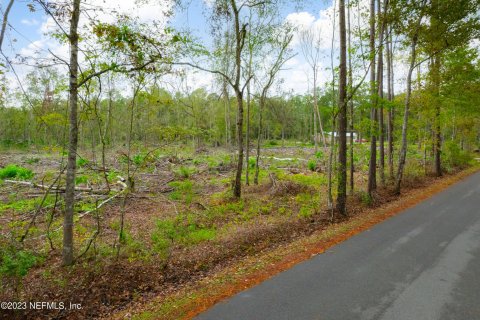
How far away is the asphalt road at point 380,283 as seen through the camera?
A: 4.43 m

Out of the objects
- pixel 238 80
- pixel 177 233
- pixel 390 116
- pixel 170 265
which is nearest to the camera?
pixel 170 265

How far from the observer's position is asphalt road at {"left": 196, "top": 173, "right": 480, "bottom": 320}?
4434 millimetres

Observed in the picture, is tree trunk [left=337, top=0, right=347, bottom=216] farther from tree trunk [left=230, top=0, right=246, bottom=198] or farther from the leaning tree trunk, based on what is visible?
the leaning tree trunk

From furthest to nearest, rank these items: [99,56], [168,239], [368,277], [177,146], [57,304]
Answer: [177,146], [168,239], [99,56], [368,277], [57,304]

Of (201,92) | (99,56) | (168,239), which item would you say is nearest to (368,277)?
(168,239)

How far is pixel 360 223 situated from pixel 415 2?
9.70 metres

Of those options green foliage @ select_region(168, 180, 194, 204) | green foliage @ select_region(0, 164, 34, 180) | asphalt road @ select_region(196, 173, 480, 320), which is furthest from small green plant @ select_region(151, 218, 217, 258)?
green foliage @ select_region(0, 164, 34, 180)

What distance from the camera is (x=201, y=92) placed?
40.7 metres

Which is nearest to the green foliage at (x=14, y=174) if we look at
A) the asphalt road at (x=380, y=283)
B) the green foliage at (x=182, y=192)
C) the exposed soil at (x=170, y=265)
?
the exposed soil at (x=170, y=265)

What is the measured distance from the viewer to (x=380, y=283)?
17.3ft

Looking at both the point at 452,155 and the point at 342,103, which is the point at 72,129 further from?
the point at 452,155

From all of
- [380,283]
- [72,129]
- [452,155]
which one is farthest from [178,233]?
[452,155]

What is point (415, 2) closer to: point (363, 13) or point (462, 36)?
point (363, 13)

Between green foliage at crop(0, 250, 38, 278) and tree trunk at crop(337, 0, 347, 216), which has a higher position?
tree trunk at crop(337, 0, 347, 216)
